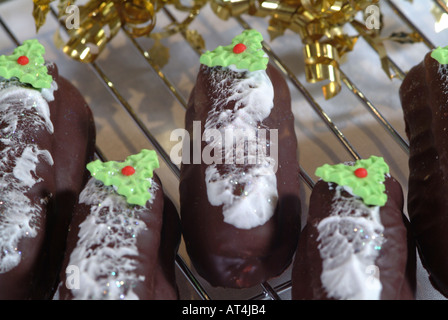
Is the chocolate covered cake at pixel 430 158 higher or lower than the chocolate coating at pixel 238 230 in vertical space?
lower

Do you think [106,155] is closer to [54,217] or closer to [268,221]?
[54,217]

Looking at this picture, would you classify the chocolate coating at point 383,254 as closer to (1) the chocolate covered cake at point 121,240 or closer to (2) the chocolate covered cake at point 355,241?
(2) the chocolate covered cake at point 355,241

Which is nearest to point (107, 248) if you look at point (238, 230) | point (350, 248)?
point (238, 230)

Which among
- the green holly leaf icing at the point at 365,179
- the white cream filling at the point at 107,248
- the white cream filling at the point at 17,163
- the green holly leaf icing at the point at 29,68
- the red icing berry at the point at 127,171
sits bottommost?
the green holly leaf icing at the point at 365,179

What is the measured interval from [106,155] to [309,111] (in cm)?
39

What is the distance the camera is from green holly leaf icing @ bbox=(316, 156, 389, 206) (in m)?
0.83

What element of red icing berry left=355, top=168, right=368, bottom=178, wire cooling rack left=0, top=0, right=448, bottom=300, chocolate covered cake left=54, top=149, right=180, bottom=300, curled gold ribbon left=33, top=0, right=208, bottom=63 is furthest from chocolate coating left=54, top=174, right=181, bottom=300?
curled gold ribbon left=33, top=0, right=208, bottom=63

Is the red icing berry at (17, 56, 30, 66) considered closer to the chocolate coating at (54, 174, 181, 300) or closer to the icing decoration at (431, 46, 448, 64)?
the chocolate coating at (54, 174, 181, 300)

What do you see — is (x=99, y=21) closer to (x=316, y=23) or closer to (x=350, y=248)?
(x=316, y=23)

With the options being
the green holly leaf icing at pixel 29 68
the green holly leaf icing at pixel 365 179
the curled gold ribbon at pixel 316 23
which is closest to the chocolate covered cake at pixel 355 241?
the green holly leaf icing at pixel 365 179

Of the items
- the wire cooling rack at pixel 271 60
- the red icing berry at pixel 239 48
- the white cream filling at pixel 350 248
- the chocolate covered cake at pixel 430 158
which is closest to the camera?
the white cream filling at pixel 350 248

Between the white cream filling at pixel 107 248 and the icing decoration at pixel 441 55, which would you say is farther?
the icing decoration at pixel 441 55

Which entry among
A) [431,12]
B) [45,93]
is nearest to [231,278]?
[45,93]

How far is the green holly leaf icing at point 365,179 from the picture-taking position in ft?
2.73
